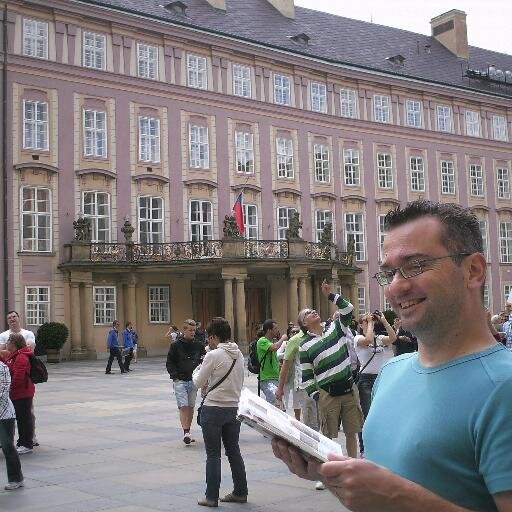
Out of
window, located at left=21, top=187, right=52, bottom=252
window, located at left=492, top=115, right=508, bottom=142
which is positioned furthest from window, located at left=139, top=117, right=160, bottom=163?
window, located at left=492, top=115, right=508, bottom=142

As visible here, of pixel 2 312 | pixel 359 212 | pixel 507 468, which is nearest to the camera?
pixel 507 468

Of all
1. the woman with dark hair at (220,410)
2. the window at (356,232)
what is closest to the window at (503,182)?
the window at (356,232)

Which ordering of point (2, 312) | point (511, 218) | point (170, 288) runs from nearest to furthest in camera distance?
point (2, 312)
point (170, 288)
point (511, 218)

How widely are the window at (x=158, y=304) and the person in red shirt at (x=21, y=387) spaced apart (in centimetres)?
2669

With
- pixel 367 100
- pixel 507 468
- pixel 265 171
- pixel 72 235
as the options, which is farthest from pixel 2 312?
pixel 507 468

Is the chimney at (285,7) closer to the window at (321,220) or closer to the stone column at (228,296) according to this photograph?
the window at (321,220)

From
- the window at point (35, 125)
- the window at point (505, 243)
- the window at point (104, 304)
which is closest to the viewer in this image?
the window at point (35, 125)

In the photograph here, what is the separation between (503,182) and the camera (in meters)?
53.4

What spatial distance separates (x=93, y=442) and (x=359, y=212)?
35086 mm

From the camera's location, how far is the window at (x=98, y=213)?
120 feet

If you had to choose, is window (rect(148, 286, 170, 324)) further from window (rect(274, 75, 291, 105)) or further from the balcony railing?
window (rect(274, 75, 291, 105))

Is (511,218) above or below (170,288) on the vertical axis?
above

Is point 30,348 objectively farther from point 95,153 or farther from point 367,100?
point 367,100

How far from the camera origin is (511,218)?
2106 inches
